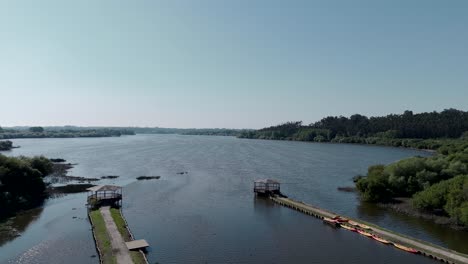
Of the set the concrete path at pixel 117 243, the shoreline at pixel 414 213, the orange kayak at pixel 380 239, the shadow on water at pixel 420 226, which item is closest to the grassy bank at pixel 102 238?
the concrete path at pixel 117 243

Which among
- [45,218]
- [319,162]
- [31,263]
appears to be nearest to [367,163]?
[319,162]

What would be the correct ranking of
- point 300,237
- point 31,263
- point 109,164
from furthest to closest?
point 109,164 < point 300,237 < point 31,263

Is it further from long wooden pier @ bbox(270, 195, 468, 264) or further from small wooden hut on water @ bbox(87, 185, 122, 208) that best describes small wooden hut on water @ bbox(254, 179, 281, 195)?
small wooden hut on water @ bbox(87, 185, 122, 208)

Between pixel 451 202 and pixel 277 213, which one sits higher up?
pixel 451 202

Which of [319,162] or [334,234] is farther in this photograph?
[319,162]

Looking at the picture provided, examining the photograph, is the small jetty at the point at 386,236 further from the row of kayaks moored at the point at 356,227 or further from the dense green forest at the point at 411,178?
the dense green forest at the point at 411,178

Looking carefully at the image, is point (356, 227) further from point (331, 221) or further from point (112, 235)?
point (112, 235)

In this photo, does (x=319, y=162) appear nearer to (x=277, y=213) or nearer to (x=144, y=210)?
(x=277, y=213)
